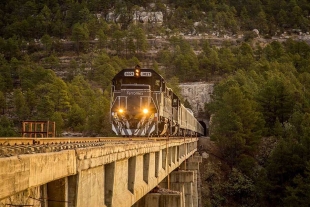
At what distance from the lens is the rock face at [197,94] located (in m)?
79.4

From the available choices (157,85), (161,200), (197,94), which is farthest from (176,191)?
(197,94)

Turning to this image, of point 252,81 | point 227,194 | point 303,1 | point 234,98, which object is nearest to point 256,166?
point 227,194

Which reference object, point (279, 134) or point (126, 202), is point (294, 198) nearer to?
point (279, 134)

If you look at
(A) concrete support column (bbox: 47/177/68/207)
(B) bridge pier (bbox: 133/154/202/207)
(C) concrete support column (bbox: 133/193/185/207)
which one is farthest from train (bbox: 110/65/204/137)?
(A) concrete support column (bbox: 47/177/68/207)

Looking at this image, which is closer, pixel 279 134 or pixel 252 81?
pixel 279 134

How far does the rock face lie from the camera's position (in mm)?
79375

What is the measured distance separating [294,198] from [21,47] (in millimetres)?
115589

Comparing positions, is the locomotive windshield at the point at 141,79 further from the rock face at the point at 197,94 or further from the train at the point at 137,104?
the rock face at the point at 197,94

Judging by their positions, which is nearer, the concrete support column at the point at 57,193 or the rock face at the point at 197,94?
the concrete support column at the point at 57,193

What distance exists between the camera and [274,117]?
5269 cm

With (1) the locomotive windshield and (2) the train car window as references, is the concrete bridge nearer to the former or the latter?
(2) the train car window

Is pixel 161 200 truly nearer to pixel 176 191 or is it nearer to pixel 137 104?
pixel 176 191

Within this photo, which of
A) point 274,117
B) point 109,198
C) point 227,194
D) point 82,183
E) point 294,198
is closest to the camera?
point 82,183

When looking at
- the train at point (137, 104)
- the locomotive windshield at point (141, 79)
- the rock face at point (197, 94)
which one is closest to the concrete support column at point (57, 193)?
the train at point (137, 104)
